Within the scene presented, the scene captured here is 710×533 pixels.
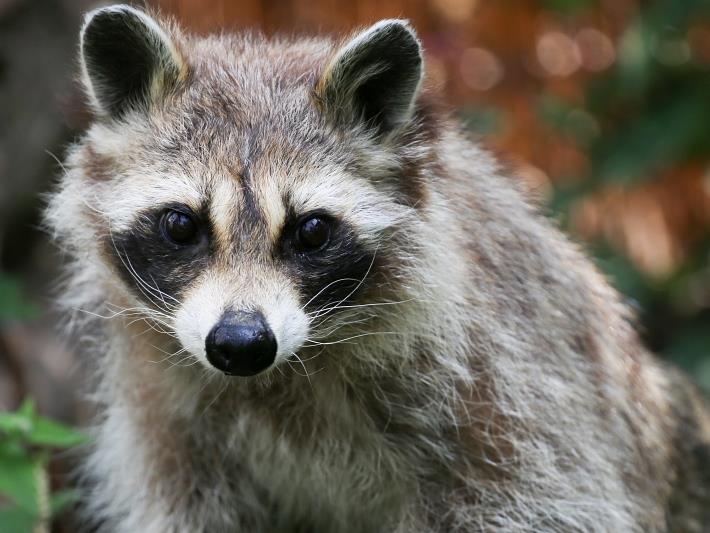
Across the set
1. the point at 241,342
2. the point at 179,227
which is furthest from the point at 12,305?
the point at 241,342

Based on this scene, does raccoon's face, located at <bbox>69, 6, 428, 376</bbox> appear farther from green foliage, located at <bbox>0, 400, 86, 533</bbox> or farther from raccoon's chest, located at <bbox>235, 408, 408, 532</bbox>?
green foliage, located at <bbox>0, 400, 86, 533</bbox>

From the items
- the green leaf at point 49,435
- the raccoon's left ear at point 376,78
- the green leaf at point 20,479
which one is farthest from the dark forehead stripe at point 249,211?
the green leaf at point 20,479

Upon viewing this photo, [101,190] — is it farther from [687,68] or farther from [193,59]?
[687,68]

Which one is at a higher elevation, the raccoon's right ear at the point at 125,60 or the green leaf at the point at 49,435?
the raccoon's right ear at the point at 125,60

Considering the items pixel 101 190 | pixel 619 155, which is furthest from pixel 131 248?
pixel 619 155

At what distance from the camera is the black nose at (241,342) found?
10.00ft

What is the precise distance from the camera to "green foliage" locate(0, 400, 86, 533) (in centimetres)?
398

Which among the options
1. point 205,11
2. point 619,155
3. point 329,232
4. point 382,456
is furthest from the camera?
point 205,11

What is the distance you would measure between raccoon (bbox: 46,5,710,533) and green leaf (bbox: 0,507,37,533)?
451 mm

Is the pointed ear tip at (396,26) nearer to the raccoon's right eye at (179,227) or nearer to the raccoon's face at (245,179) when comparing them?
the raccoon's face at (245,179)

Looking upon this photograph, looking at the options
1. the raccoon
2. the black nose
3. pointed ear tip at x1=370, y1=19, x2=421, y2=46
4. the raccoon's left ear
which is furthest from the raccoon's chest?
pointed ear tip at x1=370, y1=19, x2=421, y2=46

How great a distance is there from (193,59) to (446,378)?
1.43 metres

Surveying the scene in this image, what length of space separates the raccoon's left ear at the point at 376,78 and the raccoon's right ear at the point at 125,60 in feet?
1.71

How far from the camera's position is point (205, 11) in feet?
24.5
